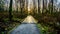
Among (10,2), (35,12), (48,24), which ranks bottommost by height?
(48,24)

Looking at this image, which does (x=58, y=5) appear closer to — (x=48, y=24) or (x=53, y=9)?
(x=53, y=9)

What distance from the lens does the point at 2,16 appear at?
470 cm

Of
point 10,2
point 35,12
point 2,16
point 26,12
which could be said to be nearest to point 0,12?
point 2,16

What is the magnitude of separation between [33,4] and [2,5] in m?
1.44

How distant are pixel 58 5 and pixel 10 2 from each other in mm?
1654

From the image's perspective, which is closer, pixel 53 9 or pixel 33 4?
pixel 53 9

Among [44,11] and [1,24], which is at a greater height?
[44,11]

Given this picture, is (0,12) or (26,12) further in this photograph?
(26,12)

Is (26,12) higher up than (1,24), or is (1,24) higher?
(26,12)

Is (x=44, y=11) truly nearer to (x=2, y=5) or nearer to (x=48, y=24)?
(x=48, y=24)

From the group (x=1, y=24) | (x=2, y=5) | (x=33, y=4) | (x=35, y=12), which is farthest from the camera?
(x=33, y=4)

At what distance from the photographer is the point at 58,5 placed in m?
5.02

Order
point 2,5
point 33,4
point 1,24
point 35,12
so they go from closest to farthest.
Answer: point 1,24
point 2,5
point 35,12
point 33,4

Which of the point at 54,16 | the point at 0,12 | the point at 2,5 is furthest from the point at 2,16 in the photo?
the point at 54,16
